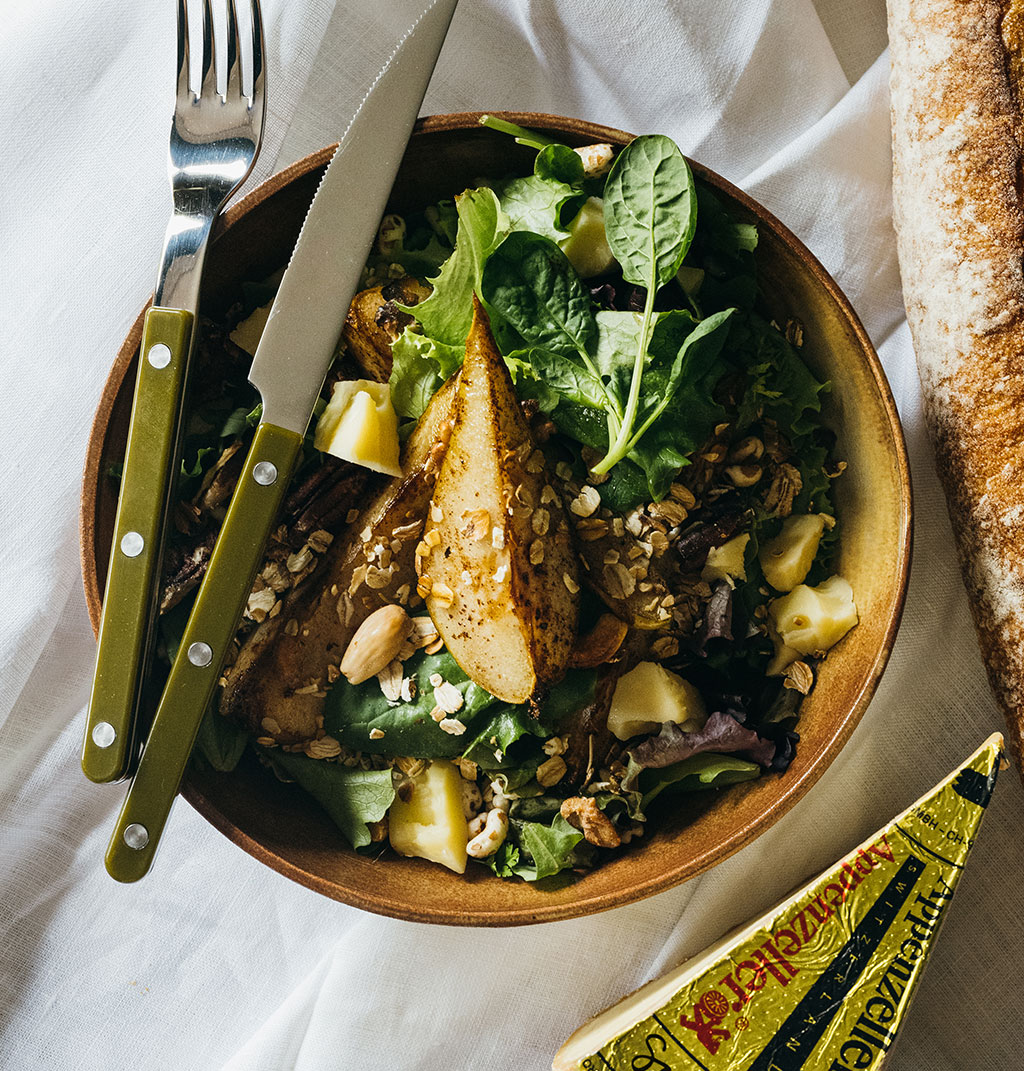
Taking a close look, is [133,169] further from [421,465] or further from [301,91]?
[421,465]

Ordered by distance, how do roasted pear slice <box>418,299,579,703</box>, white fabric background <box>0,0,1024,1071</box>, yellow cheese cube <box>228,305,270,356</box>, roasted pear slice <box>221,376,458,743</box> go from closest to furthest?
roasted pear slice <box>418,299,579,703</box> < roasted pear slice <box>221,376,458,743</box> < yellow cheese cube <box>228,305,270,356</box> < white fabric background <box>0,0,1024,1071</box>

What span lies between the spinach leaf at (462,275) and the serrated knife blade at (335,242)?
135 millimetres

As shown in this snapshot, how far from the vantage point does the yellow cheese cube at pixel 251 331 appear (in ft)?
5.97

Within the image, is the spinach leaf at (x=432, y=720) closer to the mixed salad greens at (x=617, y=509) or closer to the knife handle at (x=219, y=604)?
the mixed salad greens at (x=617, y=509)

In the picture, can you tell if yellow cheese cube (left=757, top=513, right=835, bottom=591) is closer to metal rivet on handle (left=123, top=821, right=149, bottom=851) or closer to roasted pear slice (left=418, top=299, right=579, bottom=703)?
roasted pear slice (left=418, top=299, right=579, bottom=703)

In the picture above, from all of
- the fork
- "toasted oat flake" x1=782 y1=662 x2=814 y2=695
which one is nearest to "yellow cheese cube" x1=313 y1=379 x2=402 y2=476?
the fork

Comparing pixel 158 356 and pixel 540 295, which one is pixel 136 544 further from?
pixel 540 295

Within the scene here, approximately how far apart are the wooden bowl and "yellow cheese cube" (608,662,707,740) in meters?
0.19

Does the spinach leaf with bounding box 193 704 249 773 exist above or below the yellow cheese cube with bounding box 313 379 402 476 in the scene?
below

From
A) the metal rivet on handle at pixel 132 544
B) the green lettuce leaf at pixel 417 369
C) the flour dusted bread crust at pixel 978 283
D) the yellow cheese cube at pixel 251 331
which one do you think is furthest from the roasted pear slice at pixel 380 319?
the flour dusted bread crust at pixel 978 283

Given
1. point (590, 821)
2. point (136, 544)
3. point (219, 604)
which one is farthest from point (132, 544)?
point (590, 821)

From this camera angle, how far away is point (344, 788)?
6.04 feet

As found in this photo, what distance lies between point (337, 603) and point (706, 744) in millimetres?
711

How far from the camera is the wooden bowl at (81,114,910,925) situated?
66.7 inches
